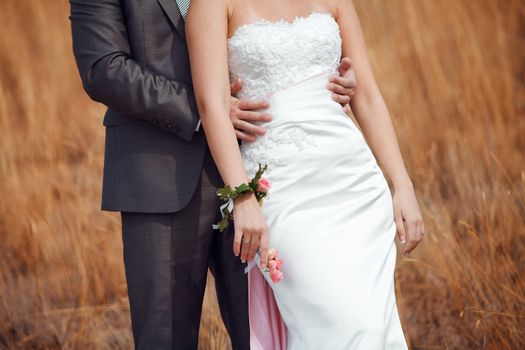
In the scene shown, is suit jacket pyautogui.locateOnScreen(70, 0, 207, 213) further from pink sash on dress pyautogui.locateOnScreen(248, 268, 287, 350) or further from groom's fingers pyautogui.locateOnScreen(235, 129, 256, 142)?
pink sash on dress pyautogui.locateOnScreen(248, 268, 287, 350)

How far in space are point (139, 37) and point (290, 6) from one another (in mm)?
419

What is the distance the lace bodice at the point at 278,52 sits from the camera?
1749mm

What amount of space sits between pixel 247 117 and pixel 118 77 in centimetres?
35

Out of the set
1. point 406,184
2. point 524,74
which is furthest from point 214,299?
point 524,74

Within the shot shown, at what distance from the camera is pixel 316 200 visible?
67.9 inches

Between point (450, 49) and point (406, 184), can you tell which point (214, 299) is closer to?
point (406, 184)

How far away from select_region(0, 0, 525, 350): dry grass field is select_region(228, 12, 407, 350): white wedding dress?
1.08m

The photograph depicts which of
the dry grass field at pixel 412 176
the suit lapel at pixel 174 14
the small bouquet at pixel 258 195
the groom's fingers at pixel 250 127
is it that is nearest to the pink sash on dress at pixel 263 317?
the small bouquet at pixel 258 195

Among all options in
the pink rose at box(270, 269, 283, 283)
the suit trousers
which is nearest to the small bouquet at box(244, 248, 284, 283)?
the pink rose at box(270, 269, 283, 283)

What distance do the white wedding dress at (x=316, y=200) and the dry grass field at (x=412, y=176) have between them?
1.08 meters

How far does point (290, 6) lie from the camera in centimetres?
185

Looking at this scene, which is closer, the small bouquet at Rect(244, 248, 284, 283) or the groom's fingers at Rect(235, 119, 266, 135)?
the small bouquet at Rect(244, 248, 284, 283)

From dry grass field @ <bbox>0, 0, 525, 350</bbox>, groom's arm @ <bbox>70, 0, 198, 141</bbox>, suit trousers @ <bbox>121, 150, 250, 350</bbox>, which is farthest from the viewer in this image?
dry grass field @ <bbox>0, 0, 525, 350</bbox>

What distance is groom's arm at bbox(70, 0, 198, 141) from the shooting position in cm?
173
